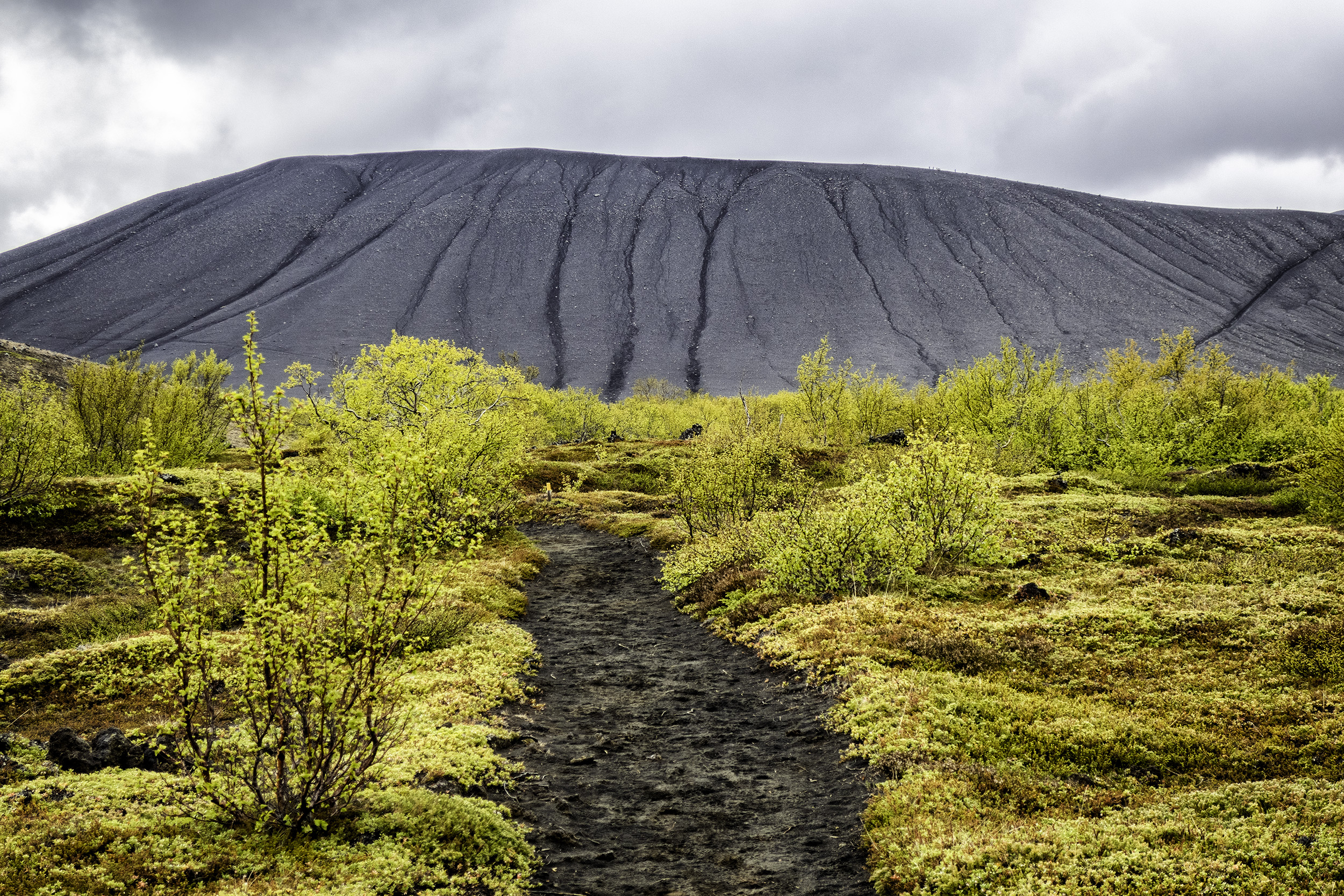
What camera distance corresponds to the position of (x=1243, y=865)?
7703 mm

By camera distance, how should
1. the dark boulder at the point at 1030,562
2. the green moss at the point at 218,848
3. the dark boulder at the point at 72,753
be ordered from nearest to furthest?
the green moss at the point at 218,848, the dark boulder at the point at 72,753, the dark boulder at the point at 1030,562

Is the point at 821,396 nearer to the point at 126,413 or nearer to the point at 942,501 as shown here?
the point at 942,501

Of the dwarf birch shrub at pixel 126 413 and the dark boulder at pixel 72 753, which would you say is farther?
the dwarf birch shrub at pixel 126 413

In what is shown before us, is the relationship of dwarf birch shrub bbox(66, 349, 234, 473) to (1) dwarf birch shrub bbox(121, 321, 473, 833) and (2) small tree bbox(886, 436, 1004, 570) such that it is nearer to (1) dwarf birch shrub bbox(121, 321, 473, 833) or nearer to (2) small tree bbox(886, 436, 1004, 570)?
(1) dwarf birch shrub bbox(121, 321, 473, 833)

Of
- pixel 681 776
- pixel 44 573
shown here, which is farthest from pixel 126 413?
pixel 681 776

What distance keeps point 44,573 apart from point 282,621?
65.2 feet

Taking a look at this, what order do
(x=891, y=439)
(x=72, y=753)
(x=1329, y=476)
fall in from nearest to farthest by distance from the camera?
1. (x=72, y=753)
2. (x=1329, y=476)
3. (x=891, y=439)

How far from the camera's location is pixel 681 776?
1239cm

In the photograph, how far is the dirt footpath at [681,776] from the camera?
941cm

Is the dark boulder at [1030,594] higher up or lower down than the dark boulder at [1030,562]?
lower down

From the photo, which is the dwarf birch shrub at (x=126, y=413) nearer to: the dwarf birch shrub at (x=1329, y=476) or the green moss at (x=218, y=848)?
the green moss at (x=218, y=848)

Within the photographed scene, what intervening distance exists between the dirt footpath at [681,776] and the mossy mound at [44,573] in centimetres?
1450

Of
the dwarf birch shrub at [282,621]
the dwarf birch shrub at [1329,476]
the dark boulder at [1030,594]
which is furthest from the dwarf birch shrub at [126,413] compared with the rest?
the dwarf birch shrub at [1329,476]

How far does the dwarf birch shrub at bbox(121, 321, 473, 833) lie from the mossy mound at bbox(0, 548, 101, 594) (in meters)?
16.5
